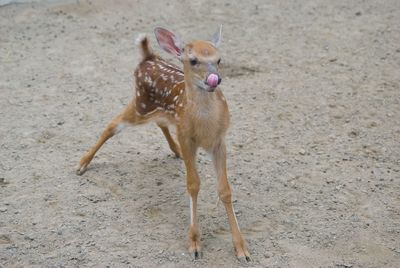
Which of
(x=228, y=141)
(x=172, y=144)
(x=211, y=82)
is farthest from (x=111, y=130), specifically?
(x=211, y=82)

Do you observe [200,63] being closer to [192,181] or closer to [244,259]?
[192,181]

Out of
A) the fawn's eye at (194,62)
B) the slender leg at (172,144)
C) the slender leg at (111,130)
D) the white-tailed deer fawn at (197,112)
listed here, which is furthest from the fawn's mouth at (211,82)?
the slender leg at (172,144)

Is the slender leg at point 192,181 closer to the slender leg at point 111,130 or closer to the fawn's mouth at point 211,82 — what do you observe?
the fawn's mouth at point 211,82

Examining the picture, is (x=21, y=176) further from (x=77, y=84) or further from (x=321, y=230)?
(x=321, y=230)

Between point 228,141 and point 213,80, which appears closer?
point 213,80

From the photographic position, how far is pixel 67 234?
14.9 feet

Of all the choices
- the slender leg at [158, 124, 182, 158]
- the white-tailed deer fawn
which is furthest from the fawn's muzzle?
the slender leg at [158, 124, 182, 158]

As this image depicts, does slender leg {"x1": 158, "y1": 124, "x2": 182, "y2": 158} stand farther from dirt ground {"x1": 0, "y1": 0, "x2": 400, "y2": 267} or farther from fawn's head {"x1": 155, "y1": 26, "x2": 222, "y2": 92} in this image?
fawn's head {"x1": 155, "y1": 26, "x2": 222, "y2": 92}

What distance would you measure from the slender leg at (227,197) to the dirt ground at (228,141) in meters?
0.08

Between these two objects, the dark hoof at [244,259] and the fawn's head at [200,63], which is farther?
the dark hoof at [244,259]

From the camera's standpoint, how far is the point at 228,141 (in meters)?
5.75

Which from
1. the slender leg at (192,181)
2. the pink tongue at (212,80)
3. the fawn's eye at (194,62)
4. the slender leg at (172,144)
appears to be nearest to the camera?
the pink tongue at (212,80)

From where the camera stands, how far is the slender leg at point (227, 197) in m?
4.32

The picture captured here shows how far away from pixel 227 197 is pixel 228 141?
1.38 m
